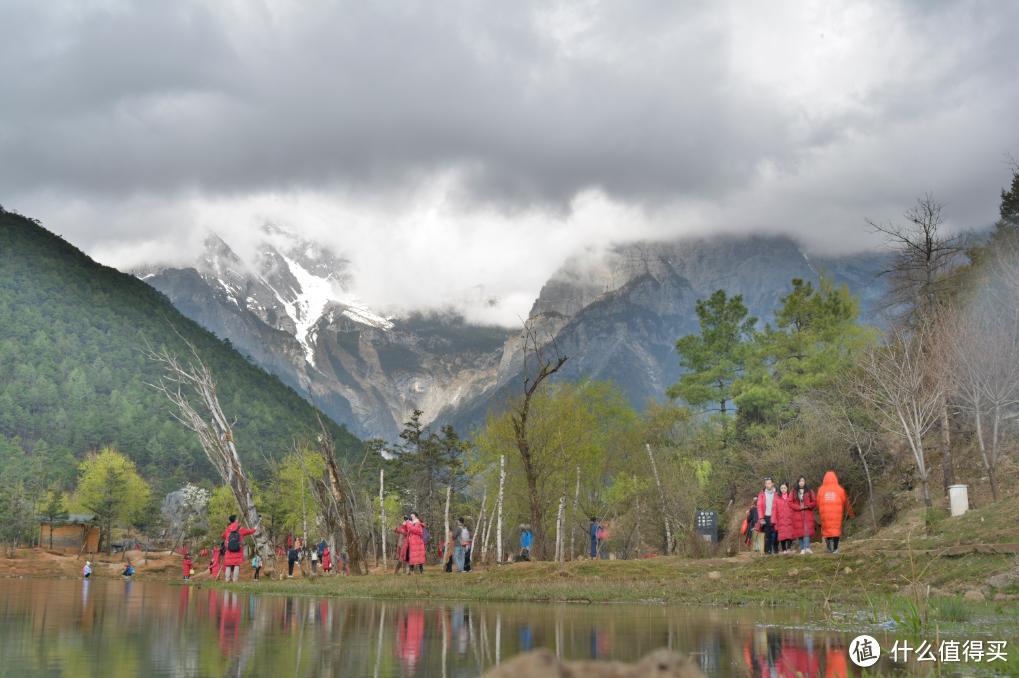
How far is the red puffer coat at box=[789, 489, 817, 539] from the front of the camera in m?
19.0

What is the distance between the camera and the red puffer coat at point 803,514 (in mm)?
18969

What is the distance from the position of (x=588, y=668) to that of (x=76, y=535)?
8451 centimetres

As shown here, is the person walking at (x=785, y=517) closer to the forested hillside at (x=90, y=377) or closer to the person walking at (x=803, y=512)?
the person walking at (x=803, y=512)

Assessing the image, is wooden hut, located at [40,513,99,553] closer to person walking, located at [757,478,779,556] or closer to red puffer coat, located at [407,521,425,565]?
red puffer coat, located at [407,521,425,565]

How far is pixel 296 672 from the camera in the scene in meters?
5.37

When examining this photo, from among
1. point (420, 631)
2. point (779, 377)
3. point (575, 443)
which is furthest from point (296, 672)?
point (779, 377)

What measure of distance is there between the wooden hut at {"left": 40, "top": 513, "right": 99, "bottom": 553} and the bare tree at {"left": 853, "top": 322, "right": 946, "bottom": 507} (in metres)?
71.0

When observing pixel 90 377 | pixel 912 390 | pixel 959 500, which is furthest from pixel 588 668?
pixel 90 377

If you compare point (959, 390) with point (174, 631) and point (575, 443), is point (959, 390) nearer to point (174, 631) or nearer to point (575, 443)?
point (575, 443)

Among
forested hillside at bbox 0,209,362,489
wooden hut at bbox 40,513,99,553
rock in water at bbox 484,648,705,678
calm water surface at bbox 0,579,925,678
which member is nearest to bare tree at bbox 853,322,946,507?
calm water surface at bbox 0,579,925,678

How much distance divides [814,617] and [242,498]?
2090cm

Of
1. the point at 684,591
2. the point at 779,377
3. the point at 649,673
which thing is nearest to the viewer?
the point at 649,673

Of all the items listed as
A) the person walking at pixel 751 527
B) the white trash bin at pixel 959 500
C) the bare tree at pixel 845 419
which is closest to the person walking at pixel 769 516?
the person walking at pixel 751 527

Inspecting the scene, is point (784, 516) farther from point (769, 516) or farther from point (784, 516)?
point (769, 516)
